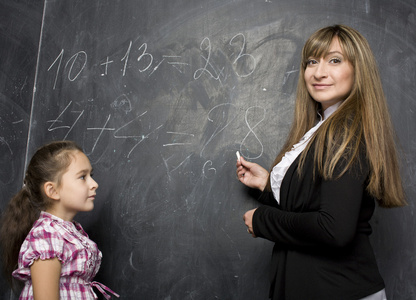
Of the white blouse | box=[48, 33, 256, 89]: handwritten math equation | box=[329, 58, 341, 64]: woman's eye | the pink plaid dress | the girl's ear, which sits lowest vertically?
the pink plaid dress

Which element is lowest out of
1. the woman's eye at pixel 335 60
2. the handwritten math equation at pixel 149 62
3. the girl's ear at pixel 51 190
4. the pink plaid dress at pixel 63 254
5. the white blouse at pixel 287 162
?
the pink plaid dress at pixel 63 254

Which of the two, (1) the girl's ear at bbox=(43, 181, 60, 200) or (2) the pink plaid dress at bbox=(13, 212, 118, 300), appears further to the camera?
(1) the girl's ear at bbox=(43, 181, 60, 200)

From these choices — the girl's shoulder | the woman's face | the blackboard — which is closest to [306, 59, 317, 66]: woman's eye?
the woman's face

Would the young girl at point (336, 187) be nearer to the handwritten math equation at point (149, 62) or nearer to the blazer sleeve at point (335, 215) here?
the blazer sleeve at point (335, 215)

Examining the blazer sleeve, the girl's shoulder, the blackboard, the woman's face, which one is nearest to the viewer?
the blazer sleeve

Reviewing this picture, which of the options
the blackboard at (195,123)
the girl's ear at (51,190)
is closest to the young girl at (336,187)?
the blackboard at (195,123)

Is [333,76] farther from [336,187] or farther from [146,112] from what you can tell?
[146,112]

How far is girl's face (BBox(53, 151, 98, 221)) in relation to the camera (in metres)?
1.42

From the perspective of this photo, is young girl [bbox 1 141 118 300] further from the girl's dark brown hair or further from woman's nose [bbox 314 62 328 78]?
woman's nose [bbox 314 62 328 78]

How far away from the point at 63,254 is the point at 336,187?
812 millimetres

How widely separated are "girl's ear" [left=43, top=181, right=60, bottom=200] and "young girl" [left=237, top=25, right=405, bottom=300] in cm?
63

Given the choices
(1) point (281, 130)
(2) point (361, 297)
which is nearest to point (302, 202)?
(2) point (361, 297)

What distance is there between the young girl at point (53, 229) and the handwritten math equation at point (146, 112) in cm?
38

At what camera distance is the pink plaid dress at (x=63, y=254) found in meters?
1.29
